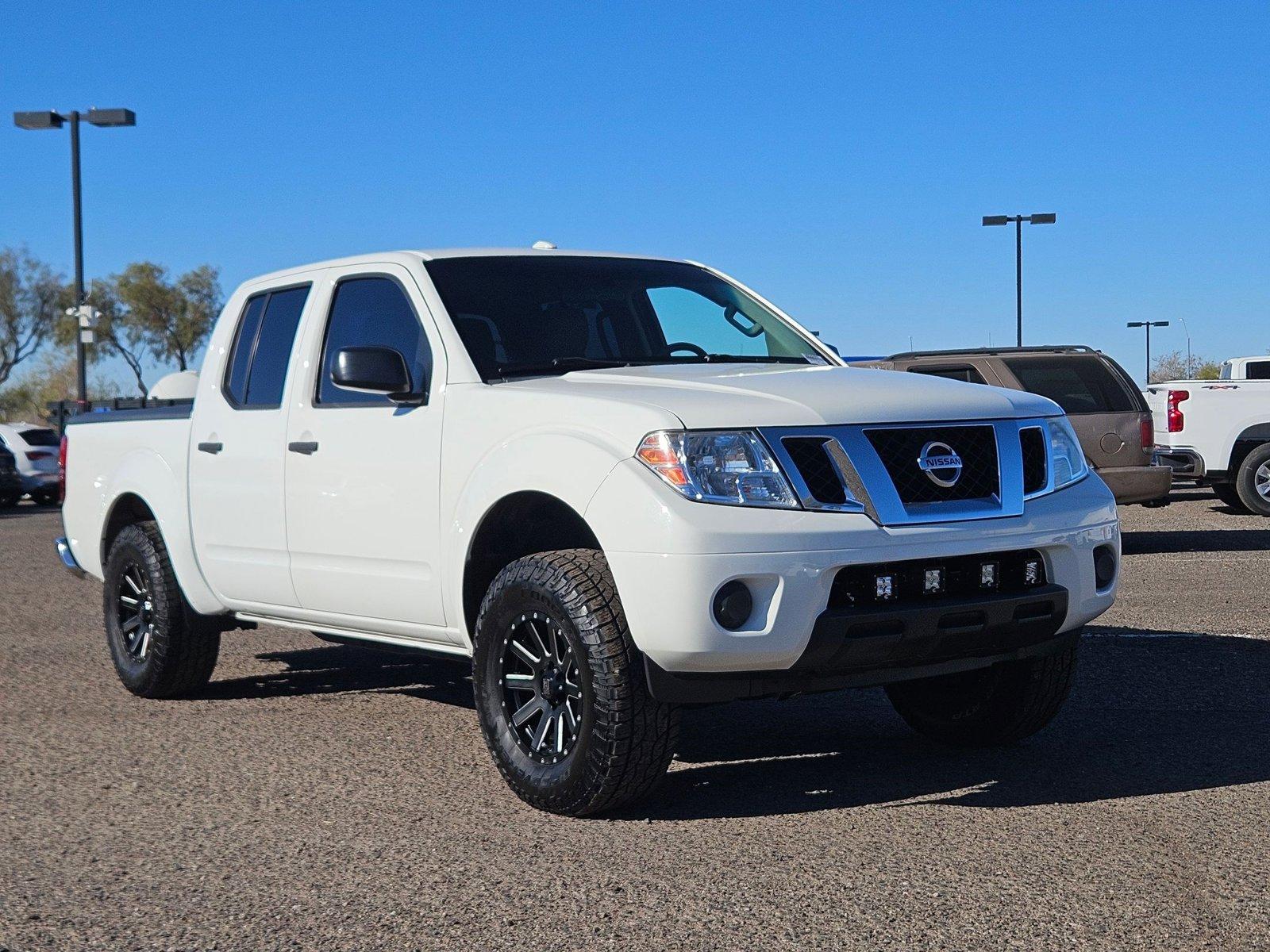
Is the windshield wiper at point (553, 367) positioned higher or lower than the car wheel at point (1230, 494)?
higher

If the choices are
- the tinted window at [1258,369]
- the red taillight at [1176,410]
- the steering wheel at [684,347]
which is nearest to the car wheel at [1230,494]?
the red taillight at [1176,410]

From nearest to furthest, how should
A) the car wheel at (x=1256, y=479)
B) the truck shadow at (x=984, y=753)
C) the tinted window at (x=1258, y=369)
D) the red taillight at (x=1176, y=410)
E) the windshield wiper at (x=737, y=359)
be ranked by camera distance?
the truck shadow at (x=984, y=753), the windshield wiper at (x=737, y=359), the red taillight at (x=1176, y=410), the car wheel at (x=1256, y=479), the tinted window at (x=1258, y=369)

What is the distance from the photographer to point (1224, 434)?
58.9 ft

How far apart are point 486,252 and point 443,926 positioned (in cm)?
312

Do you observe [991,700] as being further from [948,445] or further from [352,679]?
[352,679]

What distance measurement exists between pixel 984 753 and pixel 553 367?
2.16 m

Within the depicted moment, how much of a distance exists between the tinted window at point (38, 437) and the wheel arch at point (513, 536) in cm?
2347

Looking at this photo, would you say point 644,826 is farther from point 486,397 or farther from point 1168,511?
point 1168,511

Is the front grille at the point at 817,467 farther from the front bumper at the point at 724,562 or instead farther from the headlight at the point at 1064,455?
the headlight at the point at 1064,455

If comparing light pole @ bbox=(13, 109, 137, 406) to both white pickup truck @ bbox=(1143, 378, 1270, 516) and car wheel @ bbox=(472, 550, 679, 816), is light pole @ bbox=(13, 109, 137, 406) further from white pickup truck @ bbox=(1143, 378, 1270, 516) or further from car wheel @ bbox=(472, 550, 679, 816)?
car wheel @ bbox=(472, 550, 679, 816)

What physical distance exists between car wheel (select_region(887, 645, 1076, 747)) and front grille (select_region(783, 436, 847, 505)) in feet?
3.97

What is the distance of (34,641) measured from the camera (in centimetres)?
948

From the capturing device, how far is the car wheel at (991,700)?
5594mm

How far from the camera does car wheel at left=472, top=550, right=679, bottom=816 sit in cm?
464
